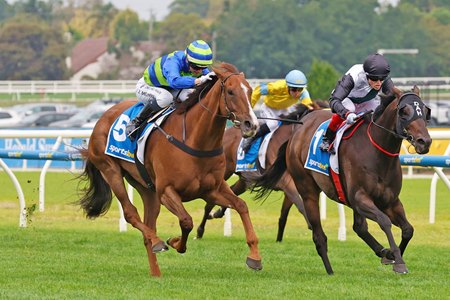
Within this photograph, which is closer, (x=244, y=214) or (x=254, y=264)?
(x=254, y=264)

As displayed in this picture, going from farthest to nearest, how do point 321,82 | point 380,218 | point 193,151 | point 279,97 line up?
point 321,82
point 279,97
point 193,151
point 380,218

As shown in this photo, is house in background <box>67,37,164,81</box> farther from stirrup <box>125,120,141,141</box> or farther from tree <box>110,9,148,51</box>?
stirrup <box>125,120,141,141</box>

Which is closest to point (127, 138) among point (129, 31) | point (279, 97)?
point (279, 97)

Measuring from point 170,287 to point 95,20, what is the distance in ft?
346

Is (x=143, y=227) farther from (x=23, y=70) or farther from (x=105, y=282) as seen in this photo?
(x=23, y=70)

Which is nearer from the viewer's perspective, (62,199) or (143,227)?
(143,227)

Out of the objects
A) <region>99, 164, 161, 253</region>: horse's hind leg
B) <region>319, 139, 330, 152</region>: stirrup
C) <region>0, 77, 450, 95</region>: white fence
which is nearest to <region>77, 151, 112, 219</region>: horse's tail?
<region>99, 164, 161, 253</region>: horse's hind leg

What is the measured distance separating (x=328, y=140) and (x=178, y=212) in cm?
138

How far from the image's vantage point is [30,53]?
75.0 meters

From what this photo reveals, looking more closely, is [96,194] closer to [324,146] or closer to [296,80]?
[324,146]

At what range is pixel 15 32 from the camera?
76.6 metres

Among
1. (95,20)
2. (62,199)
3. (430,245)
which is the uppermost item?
(430,245)

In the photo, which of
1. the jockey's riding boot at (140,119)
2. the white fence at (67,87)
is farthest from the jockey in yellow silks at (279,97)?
the white fence at (67,87)

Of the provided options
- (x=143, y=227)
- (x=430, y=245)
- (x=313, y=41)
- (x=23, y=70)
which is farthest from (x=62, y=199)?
(x=313, y=41)
